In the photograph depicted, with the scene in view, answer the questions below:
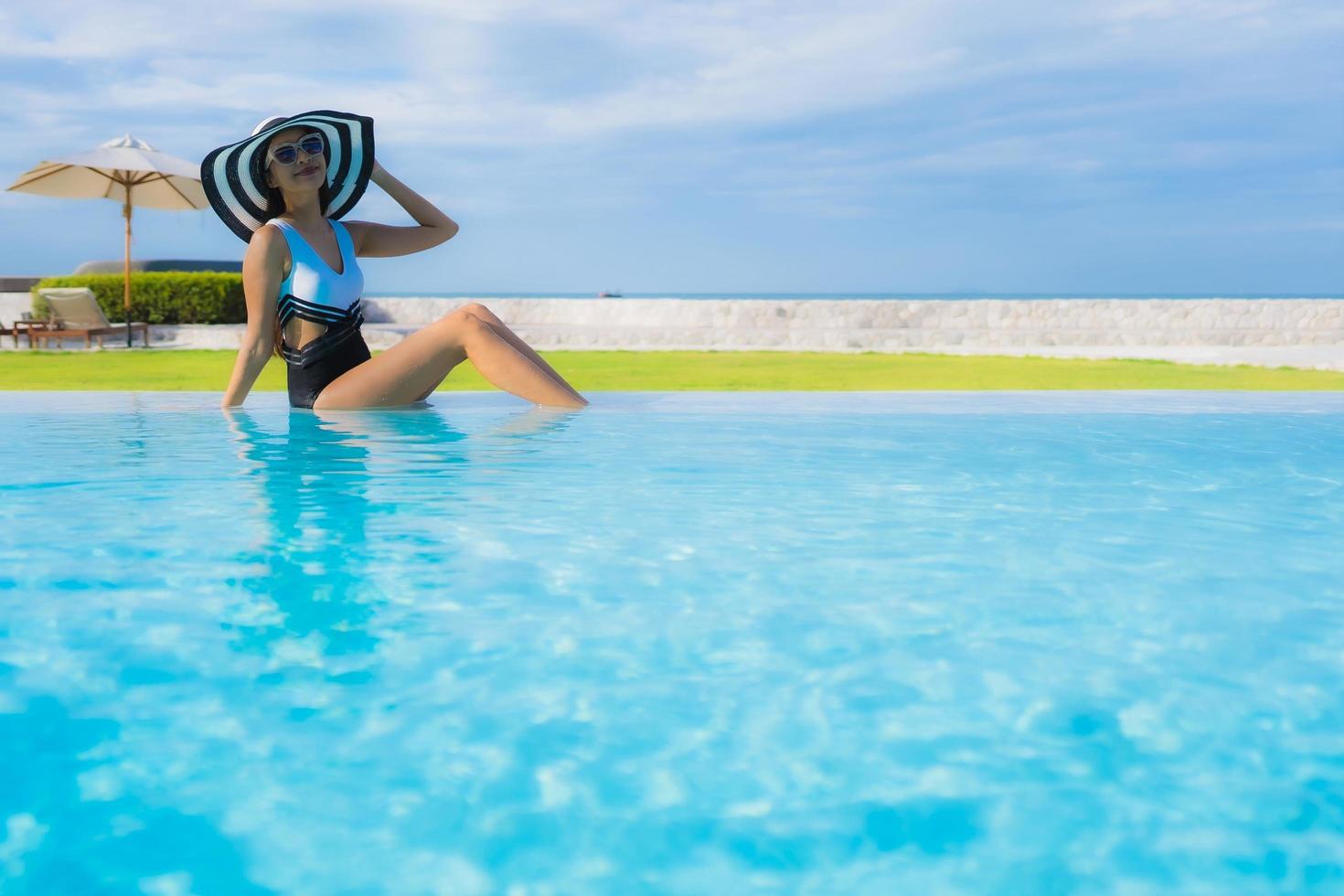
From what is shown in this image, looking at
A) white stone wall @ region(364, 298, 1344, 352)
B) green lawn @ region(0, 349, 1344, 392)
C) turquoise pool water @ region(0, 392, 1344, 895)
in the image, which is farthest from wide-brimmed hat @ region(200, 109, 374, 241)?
white stone wall @ region(364, 298, 1344, 352)

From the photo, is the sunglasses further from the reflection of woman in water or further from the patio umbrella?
the patio umbrella

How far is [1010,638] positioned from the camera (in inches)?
116

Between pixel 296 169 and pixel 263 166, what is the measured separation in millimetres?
209

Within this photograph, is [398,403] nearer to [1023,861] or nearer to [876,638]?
[876,638]

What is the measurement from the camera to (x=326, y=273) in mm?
6664

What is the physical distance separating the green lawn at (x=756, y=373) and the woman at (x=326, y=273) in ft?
9.22

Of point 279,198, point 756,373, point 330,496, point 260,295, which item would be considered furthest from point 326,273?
point 756,373

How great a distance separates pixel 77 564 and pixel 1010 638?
2.76 m

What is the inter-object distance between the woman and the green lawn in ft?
9.22

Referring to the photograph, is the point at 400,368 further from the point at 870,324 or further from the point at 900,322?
the point at 900,322

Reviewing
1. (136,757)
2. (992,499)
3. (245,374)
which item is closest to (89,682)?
(136,757)

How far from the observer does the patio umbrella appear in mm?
16828

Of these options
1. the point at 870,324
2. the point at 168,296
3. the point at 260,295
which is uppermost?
the point at 168,296

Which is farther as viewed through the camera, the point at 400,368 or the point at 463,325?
the point at 400,368
